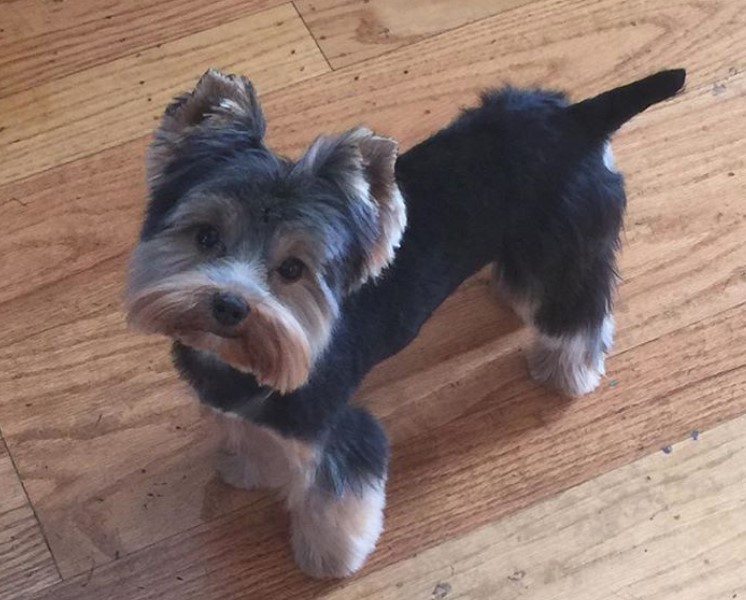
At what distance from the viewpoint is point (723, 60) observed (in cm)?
170

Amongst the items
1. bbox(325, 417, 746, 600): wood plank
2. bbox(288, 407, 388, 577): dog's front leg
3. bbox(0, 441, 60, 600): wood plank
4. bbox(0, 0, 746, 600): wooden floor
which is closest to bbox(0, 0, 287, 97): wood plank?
bbox(0, 0, 746, 600): wooden floor

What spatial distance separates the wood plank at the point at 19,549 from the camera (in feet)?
4.43

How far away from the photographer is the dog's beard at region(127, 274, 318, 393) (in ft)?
3.34

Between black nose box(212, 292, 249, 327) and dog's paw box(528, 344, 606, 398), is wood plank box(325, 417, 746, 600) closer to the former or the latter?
dog's paw box(528, 344, 606, 398)

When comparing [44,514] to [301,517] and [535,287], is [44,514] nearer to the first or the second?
[301,517]

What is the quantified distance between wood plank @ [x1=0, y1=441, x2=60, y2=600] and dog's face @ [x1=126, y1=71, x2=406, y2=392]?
0.44 meters

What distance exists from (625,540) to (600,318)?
263 millimetres

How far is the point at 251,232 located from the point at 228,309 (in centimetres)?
7

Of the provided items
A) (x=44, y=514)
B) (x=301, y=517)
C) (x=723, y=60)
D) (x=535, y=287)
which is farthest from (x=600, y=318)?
(x=44, y=514)

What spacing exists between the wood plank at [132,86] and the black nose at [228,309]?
0.69 metres

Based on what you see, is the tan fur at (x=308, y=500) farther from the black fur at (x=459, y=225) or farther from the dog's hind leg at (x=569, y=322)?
the dog's hind leg at (x=569, y=322)

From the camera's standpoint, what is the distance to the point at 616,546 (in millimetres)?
1379

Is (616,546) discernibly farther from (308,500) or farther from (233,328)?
(233,328)

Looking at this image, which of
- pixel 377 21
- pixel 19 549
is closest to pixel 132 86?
pixel 377 21
